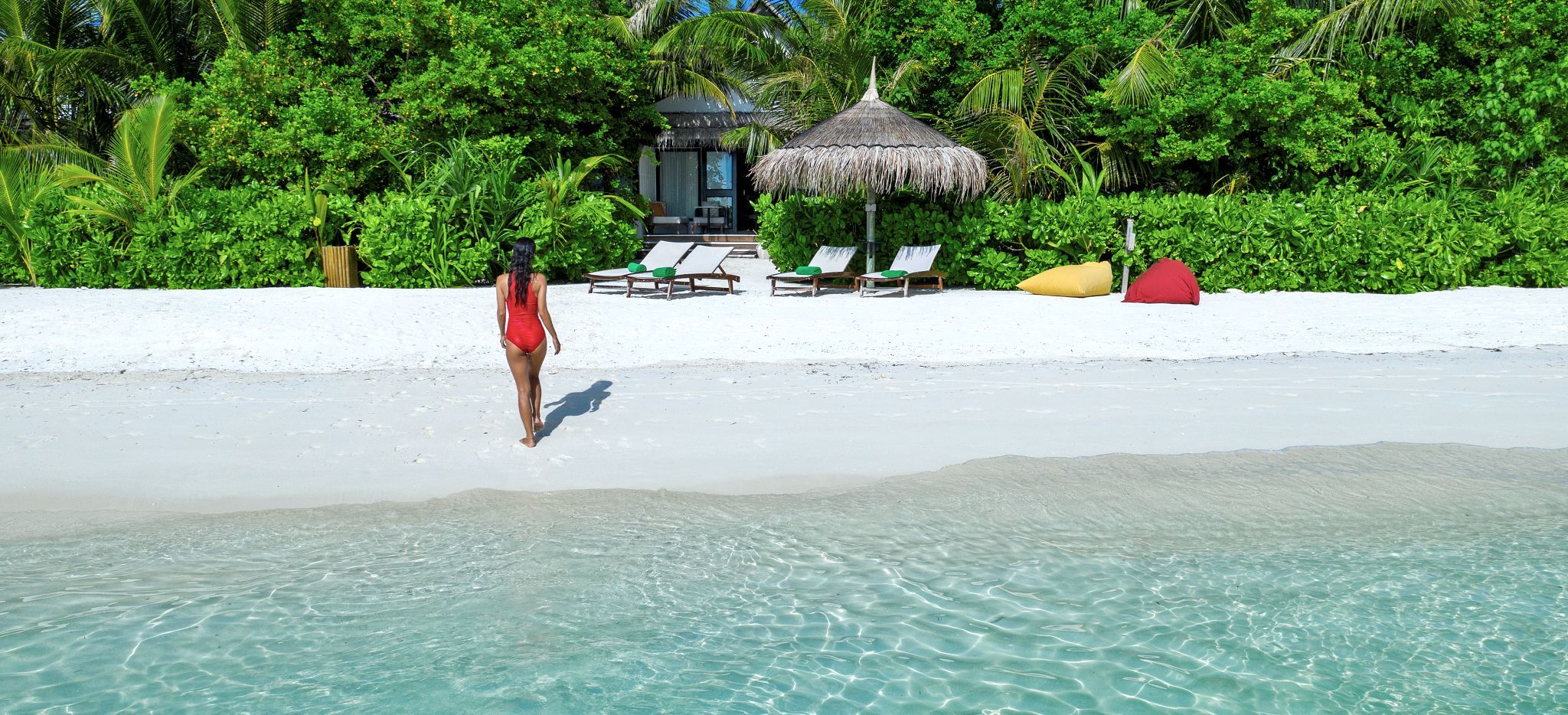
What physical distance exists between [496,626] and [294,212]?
34.3 ft

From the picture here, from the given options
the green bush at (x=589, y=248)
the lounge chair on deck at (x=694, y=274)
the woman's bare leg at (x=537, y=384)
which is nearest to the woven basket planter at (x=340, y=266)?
the green bush at (x=589, y=248)

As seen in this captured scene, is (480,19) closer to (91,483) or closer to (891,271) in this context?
(891,271)

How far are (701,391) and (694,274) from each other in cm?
599

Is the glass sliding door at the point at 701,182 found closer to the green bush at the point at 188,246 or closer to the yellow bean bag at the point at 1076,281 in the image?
the green bush at the point at 188,246

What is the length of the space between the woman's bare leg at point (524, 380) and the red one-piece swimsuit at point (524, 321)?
0.04 meters

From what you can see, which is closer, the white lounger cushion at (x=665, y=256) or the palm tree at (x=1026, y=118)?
the palm tree at (x=1026, y=118)

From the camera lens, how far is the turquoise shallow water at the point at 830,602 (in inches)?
152

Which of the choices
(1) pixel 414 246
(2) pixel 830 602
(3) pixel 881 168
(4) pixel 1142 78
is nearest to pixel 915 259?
(3) pixel 881 168

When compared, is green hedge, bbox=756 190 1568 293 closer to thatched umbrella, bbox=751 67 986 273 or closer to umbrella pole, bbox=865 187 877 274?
umbrella pole, bbox=865 187 877 274

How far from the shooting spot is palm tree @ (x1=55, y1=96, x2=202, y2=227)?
12.9 meters

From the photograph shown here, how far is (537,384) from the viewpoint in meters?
6.31

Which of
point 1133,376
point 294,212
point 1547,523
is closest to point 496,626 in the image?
point 1547,523

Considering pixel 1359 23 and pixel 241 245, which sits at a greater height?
pixel 1359 23

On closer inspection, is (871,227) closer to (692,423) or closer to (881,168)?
(881,168)
